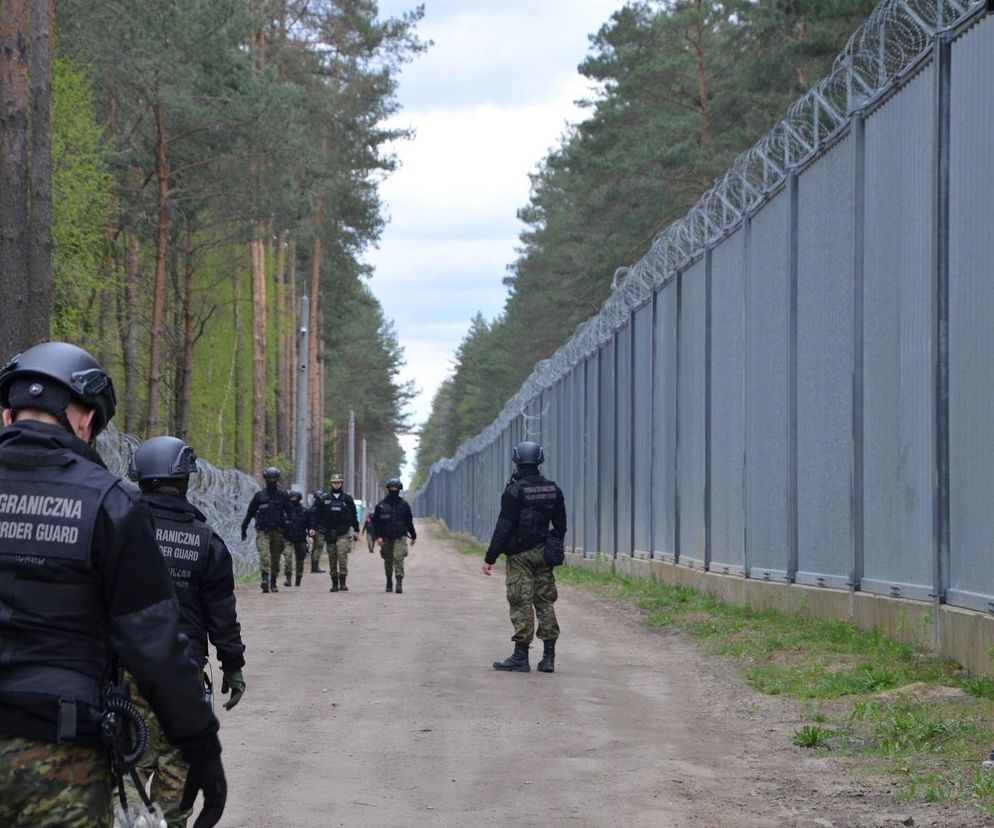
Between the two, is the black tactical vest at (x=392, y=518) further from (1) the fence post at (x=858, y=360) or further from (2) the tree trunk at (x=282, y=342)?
(2) the tree trunk at (x=282, y=342)

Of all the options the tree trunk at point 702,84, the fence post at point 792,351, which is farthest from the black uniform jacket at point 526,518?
the tree trunk at point 702,84

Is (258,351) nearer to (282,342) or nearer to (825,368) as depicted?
(282,342)

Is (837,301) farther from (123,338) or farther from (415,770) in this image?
(123,338)

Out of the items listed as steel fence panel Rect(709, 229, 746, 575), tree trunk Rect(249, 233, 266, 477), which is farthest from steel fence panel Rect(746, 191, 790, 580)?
tree trunk Rect(249, 233, 266, 477)

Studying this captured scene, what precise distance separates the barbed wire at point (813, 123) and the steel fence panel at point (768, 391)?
48 centimetres

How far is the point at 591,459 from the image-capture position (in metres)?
33.5

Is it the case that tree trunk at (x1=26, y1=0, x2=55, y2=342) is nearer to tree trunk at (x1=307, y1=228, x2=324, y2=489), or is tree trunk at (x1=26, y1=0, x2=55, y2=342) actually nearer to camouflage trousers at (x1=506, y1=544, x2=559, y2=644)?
camouflage trousers at (x1=506, y1=544, x2=559, y2=644)

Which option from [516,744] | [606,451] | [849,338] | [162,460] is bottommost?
[516,744]

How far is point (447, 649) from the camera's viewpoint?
14.9 m

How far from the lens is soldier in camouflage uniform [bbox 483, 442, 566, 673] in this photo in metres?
13.1

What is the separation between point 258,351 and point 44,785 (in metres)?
45.8

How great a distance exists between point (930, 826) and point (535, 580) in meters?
6.33

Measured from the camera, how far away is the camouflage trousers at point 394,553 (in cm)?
2456

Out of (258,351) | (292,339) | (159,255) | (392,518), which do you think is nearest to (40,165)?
(392,518)
